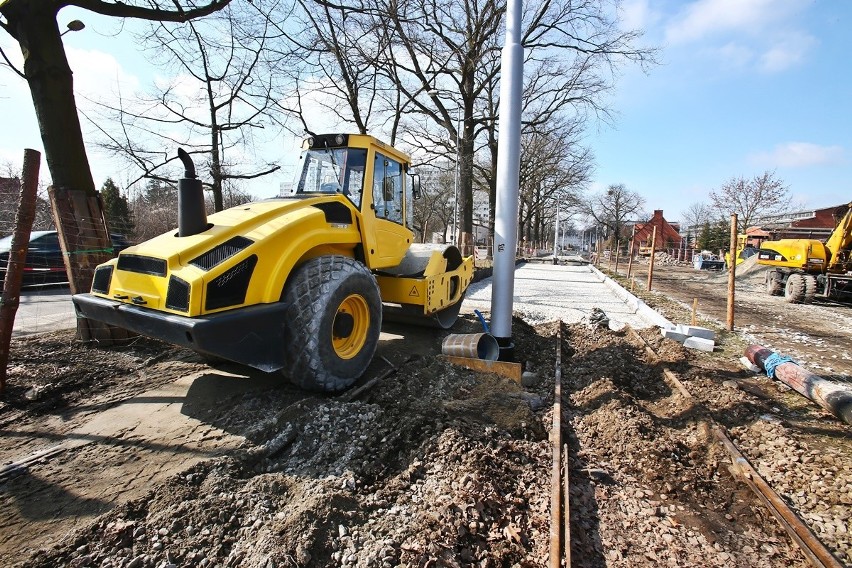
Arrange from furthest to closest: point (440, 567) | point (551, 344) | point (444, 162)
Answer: point (444, 162) → point (551, 344) → point (440, 567)

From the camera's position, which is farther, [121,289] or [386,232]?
[386,232]

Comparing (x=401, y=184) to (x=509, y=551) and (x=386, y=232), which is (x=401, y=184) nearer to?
(x=386, y=232)

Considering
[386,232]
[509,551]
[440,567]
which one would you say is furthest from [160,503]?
[386,232]

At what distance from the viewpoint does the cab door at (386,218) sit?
5.59m

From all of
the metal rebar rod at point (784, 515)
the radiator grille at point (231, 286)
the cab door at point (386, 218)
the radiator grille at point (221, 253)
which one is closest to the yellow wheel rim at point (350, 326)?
the cab door at point (386, 218)

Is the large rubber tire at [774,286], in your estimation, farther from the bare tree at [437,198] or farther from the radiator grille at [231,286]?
the bare tree at [437,198]

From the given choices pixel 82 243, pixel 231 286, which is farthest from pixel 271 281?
pixel 82 243

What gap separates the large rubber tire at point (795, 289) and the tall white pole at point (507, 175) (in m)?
12.9

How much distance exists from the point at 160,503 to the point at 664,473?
3.63 metres

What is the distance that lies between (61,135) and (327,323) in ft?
16.2

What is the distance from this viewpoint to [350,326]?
15.2ft

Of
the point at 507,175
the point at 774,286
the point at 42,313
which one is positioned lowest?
the point at 774,286

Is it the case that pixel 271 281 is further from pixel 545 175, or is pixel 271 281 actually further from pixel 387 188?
pixel 545 175

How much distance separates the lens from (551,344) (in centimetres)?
744
